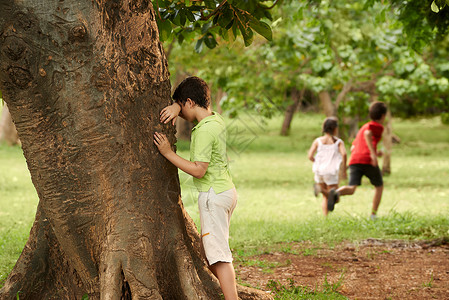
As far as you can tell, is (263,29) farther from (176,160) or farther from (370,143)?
(370,143)

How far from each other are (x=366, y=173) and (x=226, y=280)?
5.03m

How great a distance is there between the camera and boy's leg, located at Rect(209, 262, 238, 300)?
3.94 meters

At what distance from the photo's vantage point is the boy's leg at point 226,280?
394 cm

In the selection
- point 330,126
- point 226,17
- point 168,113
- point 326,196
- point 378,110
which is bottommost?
point 326,196

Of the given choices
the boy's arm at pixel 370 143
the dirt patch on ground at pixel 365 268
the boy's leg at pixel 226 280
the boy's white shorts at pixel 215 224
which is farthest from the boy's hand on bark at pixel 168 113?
the boy's arm at pixel 370 143

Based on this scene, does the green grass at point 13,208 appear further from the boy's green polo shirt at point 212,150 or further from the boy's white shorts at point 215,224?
the boy's green polo shirt at point 212,150

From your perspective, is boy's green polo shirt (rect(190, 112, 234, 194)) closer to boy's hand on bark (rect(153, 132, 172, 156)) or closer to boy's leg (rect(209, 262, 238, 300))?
boy's hand on bark (rect(153, 132, 172, 156))

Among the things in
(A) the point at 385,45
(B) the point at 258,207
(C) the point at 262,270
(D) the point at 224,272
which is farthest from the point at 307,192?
(D) the point at 224,272

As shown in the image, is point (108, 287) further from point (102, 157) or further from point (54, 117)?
point (54, 117)

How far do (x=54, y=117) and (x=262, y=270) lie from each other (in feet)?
8.76

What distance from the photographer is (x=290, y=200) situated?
465 inches

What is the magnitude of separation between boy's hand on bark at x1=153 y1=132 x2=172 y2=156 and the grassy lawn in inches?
58.4

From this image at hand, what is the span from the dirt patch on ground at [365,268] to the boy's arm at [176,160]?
5.01 feet

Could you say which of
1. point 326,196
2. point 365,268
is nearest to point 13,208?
point 326,196
